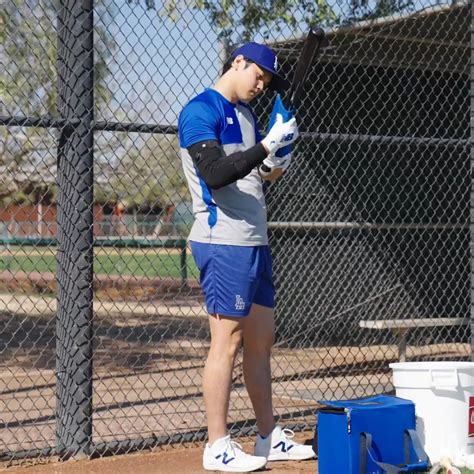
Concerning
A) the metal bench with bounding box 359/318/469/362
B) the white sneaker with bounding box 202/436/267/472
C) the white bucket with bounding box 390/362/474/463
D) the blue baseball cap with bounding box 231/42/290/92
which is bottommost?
the white sneaker with bounding box 202/436/267/472

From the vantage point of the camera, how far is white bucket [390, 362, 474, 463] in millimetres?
5059

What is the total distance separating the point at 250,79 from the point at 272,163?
0.42 metres

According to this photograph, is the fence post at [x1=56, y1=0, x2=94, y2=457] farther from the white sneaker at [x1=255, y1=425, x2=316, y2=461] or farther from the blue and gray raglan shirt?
the white sneaker at [x1=255, y1=425, x2=316, y2=461]

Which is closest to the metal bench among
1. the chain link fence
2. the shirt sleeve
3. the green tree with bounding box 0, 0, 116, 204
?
the chain link fence

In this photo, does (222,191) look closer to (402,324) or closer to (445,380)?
(445,380)

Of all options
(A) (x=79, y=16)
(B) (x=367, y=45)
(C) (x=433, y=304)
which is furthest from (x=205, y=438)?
(C) (x=433, y=304)

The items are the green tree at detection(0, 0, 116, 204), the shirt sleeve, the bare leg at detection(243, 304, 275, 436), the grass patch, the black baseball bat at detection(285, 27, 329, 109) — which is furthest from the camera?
the grass patch

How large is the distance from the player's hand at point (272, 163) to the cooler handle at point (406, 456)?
51.3 inches

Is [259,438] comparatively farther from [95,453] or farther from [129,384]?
[129,384]

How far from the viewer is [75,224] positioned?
17.0 feet

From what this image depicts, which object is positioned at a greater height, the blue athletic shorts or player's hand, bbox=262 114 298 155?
player's hand, bbox=262 114 298 155

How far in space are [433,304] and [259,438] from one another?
534 centimetres

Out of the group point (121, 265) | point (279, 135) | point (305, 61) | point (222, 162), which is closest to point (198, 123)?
point (222, 162)

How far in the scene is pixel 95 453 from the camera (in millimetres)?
5309
